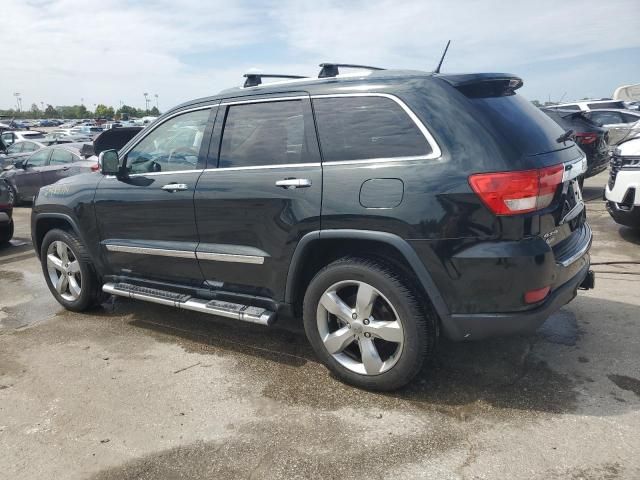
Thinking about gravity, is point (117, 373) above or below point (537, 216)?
below

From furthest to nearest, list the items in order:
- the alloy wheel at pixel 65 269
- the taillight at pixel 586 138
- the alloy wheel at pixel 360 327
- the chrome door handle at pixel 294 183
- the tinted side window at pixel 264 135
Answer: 1. the taillight at pixel 586 138
2. the alloy wheel at pixel 65 269
3. the tinted side window at pixel 264 135
4. the chrome door handle at pixel 294 183
5. the alloy wheel at pixel 360 327

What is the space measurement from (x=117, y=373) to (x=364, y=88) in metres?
2.54

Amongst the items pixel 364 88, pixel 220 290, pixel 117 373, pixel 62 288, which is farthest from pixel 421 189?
pixel 62 288

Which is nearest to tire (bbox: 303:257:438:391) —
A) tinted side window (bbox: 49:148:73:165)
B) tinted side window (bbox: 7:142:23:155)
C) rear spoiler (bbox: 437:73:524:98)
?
rear spoiler (bbox: 437:73:524:98)

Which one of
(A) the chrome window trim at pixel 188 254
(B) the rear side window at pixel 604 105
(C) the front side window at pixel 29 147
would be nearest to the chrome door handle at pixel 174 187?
(A) the chrome window trim at pixel 188 254

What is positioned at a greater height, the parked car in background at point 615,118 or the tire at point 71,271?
the parked car in background at point 615,118

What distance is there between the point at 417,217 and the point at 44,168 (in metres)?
11.6

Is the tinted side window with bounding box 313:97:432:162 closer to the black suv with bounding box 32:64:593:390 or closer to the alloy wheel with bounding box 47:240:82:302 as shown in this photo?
the black suv with bounding box 32:64:593:390

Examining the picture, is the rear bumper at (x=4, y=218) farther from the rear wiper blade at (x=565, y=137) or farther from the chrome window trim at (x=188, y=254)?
the rear wiper blade at (x=565, y=137)

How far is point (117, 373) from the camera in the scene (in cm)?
367

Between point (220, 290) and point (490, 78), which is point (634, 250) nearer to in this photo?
point (490, 78)

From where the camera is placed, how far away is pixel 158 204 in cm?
404

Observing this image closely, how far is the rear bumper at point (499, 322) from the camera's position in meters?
2.85

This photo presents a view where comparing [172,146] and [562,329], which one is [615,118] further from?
[172,146]
